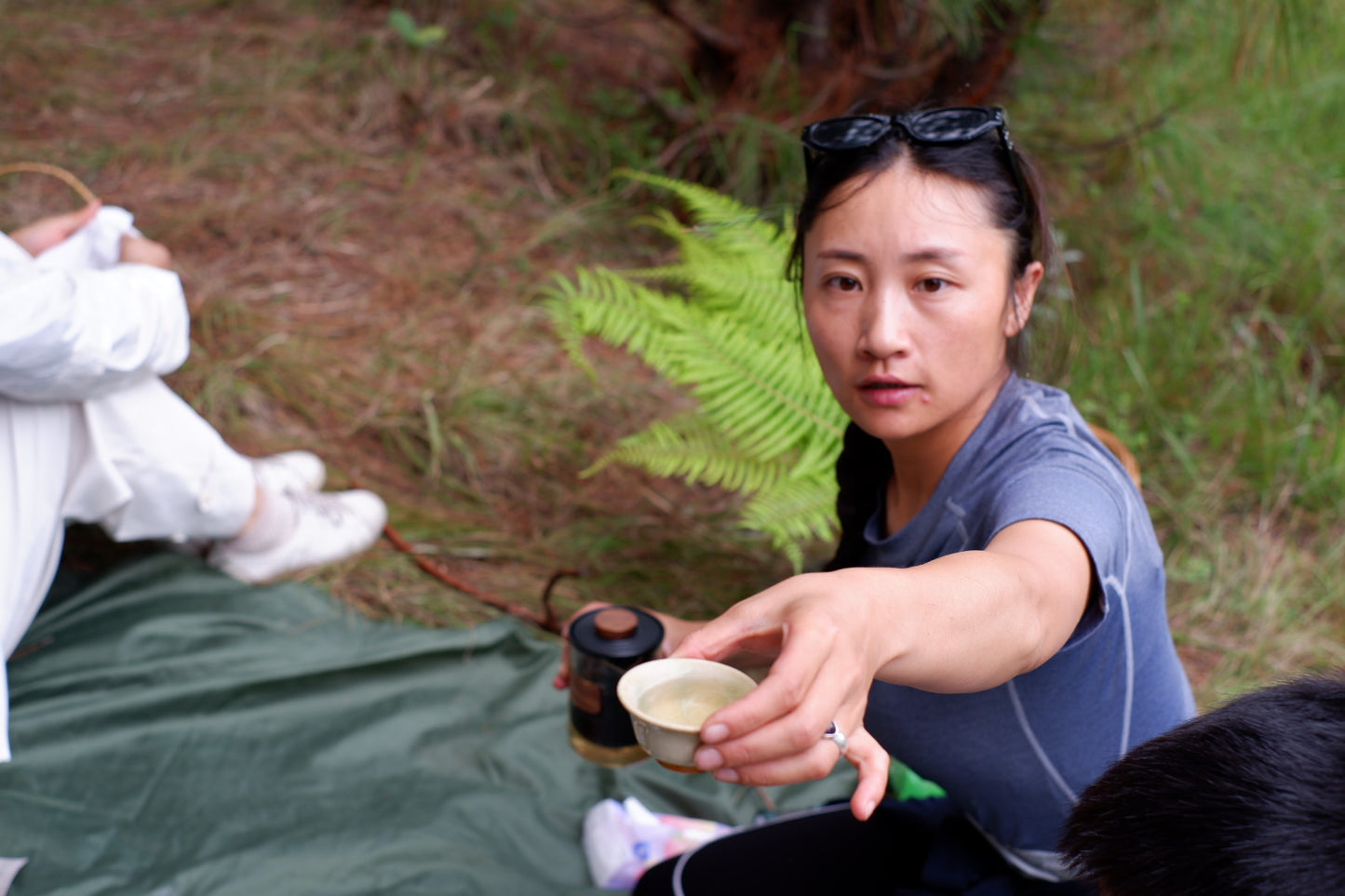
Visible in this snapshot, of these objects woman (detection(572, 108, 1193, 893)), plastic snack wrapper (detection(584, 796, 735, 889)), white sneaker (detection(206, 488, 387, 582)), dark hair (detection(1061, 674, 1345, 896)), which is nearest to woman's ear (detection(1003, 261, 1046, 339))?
woman (detection(572, 108, 1193, 893))

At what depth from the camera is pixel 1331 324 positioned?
3895mm

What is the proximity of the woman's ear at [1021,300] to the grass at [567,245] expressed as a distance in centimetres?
137

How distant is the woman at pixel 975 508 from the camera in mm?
1140

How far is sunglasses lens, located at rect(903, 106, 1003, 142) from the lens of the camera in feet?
4.53

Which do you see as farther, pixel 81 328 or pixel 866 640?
pixel 81 328

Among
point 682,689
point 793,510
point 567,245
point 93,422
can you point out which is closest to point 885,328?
point 682,689

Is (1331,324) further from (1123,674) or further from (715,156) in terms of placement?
(1123,674)

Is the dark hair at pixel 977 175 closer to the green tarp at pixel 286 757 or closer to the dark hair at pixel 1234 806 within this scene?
the dark hair at pixel 1234 806

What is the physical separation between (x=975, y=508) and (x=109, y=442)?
202 centimetres

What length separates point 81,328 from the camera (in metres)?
2.05

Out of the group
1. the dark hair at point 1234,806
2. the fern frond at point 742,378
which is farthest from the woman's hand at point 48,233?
the dark hair at point 1234,806

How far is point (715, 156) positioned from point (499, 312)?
3.94 feet

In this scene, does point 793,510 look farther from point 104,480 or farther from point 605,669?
point 104,480

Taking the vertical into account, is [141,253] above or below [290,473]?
above
